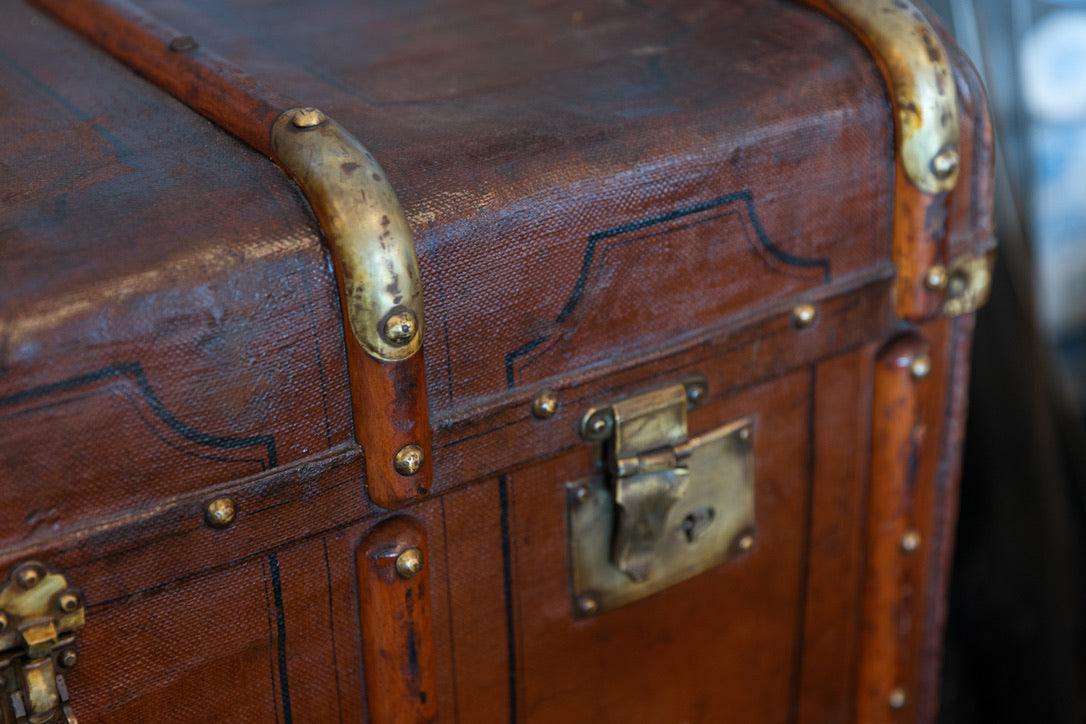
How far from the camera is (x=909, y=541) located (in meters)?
1.11

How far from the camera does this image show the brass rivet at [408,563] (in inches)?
31.4

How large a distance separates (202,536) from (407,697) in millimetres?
202

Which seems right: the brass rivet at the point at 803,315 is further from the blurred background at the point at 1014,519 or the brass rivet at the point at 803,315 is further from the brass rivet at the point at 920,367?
the blurred background at the point at 1014,519

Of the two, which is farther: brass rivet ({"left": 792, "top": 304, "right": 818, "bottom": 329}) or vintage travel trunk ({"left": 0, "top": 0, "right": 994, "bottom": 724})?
brass rivet ({"left": 792, "top": 304, "right": 818, "bottom": 329})

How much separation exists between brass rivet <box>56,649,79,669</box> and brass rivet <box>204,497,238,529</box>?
0.11 meters

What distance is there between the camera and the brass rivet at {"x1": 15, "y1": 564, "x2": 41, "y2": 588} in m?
0.67

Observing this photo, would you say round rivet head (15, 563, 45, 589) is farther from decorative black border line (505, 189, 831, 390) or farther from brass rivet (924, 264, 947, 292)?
brass rivet (924, 264, 947, 292)

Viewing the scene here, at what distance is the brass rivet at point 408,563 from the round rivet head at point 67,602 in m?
0.20

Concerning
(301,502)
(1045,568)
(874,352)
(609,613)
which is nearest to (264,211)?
(301,502)

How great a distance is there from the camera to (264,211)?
0.73 metres

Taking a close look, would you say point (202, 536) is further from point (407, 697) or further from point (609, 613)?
point (609, 613)

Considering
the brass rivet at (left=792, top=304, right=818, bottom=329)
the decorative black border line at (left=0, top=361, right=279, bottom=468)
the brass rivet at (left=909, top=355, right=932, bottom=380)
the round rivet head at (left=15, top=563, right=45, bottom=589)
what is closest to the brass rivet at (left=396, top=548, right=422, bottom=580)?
the decorative black border line at (left=0, top=361, right=279, bottom=468)

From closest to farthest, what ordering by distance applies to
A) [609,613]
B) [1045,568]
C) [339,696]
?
[339,696] < [609,613] < [1045,568]

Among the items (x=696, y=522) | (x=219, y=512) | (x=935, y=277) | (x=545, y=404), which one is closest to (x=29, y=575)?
(x=219, y=512)
